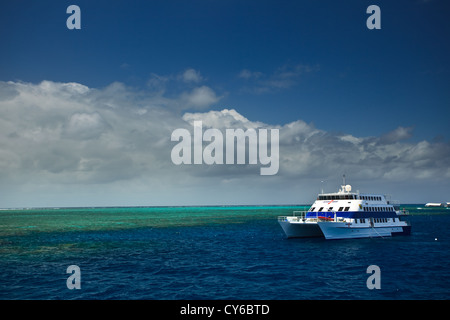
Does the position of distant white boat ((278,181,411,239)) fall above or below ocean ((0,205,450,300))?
above

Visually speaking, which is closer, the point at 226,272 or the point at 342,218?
the point at 226,272

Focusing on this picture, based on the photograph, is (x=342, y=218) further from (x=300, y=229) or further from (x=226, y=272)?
(x=226, y=272)

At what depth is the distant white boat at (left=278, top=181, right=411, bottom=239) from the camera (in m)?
50.9

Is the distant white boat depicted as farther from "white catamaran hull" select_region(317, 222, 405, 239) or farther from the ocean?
the ocean

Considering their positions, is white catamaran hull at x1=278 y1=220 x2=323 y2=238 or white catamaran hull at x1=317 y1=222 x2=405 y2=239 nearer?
white catamaran hull at x1=317 y1=222 x2=405 y2=239

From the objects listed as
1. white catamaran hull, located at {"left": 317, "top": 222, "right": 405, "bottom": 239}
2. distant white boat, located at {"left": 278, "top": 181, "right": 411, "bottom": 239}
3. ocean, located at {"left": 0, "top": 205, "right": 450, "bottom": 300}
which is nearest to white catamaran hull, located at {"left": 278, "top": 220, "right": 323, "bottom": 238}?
distant white boat, located at {"left": 278, "top": 181, "right": 411, "bottom": 239}

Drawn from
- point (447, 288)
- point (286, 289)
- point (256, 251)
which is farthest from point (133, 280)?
point (447, 288)

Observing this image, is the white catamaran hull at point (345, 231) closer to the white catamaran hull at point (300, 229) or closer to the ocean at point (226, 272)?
the white catamaran hull at point (300, 229)

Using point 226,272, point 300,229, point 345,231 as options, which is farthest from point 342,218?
point 226,272

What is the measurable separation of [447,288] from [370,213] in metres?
30.8

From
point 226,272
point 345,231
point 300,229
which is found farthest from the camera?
point 300,229

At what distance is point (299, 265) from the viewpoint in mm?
33500

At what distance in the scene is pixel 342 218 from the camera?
5159 centimetres
